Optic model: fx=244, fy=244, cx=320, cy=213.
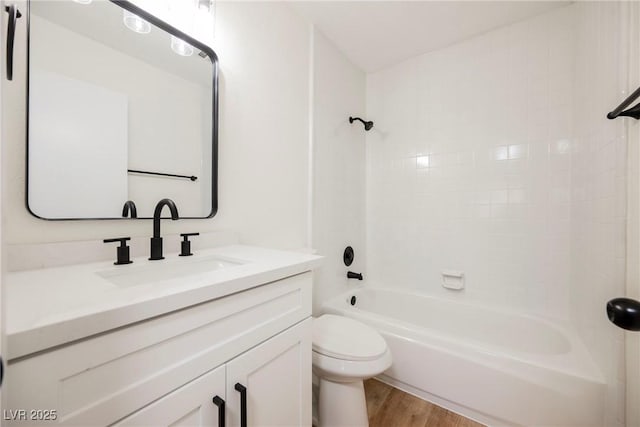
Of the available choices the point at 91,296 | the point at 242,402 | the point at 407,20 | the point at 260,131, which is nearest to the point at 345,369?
the point at 242,402

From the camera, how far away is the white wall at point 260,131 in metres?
1.17

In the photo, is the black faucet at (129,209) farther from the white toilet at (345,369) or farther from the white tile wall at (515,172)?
the white tile wall at (515,172)

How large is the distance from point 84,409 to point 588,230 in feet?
6.55

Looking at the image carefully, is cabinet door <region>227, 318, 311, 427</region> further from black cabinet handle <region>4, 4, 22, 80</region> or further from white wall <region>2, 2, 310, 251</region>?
black cabinet handle <region>4, 4, 22, 80</region>

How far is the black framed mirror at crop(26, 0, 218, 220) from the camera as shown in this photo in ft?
2.41

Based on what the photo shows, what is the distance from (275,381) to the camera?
76 centimetres

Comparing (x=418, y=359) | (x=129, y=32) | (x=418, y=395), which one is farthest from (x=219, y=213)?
(x=418, y=395)

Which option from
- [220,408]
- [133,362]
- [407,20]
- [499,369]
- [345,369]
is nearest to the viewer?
[133,362]

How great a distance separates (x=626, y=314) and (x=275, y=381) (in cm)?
99

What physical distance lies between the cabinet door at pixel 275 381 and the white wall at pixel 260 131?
24.4 inches

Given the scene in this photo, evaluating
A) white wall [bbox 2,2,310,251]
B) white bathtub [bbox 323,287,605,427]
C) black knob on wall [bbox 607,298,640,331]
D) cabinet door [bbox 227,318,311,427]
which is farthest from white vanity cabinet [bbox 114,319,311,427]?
black knob on wall [bbox 607,298,640,331]

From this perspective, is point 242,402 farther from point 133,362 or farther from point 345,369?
point 345,369

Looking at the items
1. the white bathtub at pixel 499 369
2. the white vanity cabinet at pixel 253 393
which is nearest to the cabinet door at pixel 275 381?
the white vanity cabinet at pixel 253 393

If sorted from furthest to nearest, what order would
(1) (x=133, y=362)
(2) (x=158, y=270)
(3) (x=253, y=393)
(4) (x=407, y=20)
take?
(4) (x=407, y=20), (2) (x=158, y=270), (3) (x=253, y=393), (1) (x=133, y=362)
